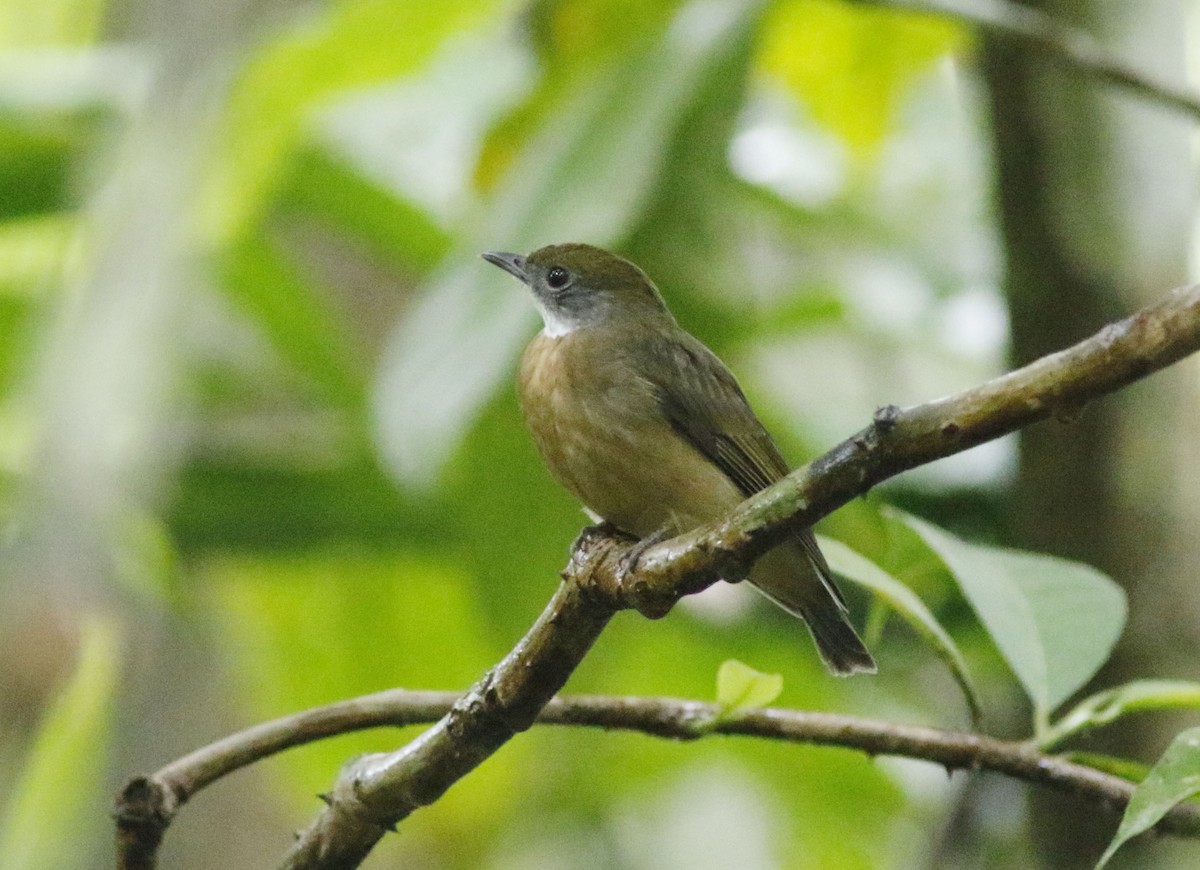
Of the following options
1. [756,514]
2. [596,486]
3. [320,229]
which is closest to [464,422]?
[596,486]

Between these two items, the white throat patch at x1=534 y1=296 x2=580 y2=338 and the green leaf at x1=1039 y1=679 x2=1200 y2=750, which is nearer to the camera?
the green leaf at x1=1039 y1=679 x2=1200 y2=750

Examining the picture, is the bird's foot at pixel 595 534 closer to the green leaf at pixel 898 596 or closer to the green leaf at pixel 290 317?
the green leaf at pixel 898 596

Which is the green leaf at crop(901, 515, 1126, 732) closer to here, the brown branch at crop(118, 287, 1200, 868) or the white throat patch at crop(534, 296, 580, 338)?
the brown branch at crop(118, 287, 1200, 868)

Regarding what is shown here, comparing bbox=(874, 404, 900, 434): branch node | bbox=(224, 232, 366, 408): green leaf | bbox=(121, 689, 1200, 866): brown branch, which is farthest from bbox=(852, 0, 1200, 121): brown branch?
bbox=(224, 232, 366, 408): green leaf

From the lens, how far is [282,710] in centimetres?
450

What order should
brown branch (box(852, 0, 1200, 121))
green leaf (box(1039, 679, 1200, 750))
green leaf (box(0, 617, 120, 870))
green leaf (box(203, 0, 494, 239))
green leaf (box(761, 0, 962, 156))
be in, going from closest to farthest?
green leaf (box(1039, 679, 1200, 750)) < green leaf (box(0, 617, 120, 870)) < brown branch (box(852, 0, 1200, 121)) < green leaf (box(203, 0, 494, 239)) < green leaf (box(761, 0, 962, 156))

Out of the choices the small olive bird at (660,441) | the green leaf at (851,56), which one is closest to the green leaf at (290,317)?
the green leaf at (851,56)

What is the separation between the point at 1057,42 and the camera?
3.00 m

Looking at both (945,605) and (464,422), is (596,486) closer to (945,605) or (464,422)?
(464,422)

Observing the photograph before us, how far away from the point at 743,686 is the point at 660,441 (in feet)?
3.19

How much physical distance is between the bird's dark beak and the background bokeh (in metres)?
0.11

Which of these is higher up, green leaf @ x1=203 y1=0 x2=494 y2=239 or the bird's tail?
green leaf @ x1=203 y1=0 x2=494 y2=239

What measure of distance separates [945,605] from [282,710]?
195 centimetres

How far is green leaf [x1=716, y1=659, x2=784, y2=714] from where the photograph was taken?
175 centimetres
